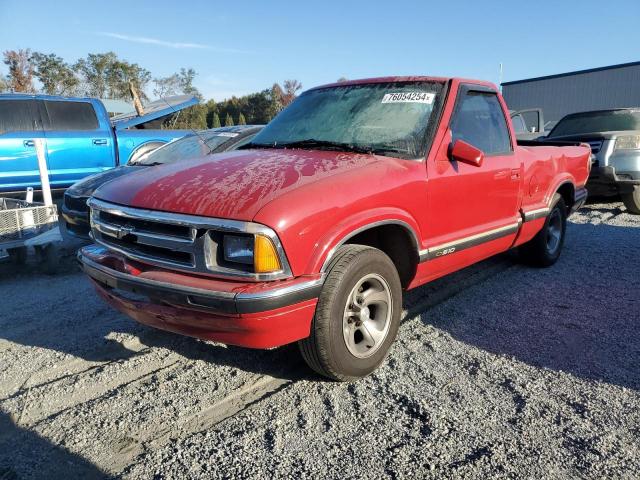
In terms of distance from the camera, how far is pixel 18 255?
5.22 metres

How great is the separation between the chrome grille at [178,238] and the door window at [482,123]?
6.53 feet

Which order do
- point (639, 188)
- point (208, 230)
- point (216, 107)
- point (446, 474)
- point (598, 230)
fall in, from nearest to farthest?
point (446, 474) → point (208, 230) → point (598, 230) → point (639, 188) → point (216, 107)

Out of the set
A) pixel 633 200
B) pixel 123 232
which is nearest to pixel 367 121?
pixel 123 232

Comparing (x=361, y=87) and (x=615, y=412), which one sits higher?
(x=361, y=87)

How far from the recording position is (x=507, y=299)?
4254 mm

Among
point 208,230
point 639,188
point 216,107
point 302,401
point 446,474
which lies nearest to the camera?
point 446,474

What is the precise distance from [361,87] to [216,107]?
3667 centimetres

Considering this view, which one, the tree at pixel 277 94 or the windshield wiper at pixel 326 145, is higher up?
the tree at pixel 277 94

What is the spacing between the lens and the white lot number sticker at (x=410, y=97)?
355 centimetres

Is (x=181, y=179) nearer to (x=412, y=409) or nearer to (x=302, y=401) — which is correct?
(x=302, y=401)

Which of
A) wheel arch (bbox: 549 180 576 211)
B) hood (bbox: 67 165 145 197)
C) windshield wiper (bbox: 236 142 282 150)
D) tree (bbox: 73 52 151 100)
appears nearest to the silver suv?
wheel arch (bbox: 549 180 576 211)

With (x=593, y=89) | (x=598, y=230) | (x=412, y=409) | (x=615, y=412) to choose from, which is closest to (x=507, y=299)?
(x=615, y=412)

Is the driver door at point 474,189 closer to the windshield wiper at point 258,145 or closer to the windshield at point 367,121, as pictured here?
the windshield at point 367,121

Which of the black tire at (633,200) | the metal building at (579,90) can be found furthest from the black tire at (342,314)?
the metal building at (579,90)
